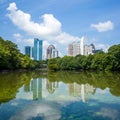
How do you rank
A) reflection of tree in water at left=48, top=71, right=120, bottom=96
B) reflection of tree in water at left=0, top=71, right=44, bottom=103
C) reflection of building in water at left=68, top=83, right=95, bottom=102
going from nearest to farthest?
1. reflection of tree in water at left=0, top=71, right=44, bottom=103
2. reflection of building in water at left=68, top=83, right=95, bottom=102
3. reflection of tree in water at left=48, top=71, right=120, bottom=96

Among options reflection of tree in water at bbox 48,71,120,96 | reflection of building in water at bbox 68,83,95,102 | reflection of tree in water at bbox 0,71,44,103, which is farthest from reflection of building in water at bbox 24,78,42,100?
reflection of tree in water at bbox 48,71,120,96

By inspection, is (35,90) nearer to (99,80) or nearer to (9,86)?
(9,86)

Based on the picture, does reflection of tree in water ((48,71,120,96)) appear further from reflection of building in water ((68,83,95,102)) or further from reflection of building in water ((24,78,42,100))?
reflection of building in water ((24,78,42,100))

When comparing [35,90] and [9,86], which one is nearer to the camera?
[35,90]

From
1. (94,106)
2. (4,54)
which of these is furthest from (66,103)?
(4,54)

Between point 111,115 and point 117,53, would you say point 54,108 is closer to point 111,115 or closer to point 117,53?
point 111,115

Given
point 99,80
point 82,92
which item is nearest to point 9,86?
point 82,92

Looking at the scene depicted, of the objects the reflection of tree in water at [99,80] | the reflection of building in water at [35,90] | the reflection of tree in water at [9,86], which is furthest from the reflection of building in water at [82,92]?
the reflection of tree in water at [9,86]

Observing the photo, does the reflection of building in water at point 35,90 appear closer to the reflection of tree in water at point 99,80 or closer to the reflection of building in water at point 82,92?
the reflection of building in water at point 82,92

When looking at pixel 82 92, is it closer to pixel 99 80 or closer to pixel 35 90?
pixel 35 90

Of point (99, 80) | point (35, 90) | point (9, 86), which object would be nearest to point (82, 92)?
point (35, 90)

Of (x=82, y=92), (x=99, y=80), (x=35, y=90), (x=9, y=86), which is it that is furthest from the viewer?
(x=99, y=80)

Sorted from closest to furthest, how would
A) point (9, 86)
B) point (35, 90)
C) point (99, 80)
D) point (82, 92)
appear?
1. point (82, 92)
2. point (35, 90)
3. point (9, 86)
4. point (99, 80)

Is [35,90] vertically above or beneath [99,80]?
beneath
